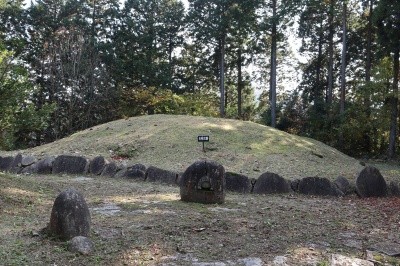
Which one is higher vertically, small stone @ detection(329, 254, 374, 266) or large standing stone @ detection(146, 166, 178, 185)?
large standing stone @ detection(146, 166, 178, 185)

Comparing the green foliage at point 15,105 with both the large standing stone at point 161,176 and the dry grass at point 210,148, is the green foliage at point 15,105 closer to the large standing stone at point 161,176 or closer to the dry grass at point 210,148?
the dry grass at point 210,148

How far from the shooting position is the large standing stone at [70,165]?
980cm

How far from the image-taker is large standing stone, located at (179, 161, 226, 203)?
6.25 metres

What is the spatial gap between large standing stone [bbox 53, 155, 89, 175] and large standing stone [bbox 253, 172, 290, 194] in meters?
4.59

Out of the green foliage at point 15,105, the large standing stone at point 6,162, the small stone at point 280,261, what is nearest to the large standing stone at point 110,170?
the green foliage at point 15,105

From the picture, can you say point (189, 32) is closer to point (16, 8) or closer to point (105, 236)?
point (16, 8)

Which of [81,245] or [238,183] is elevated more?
[238,183]

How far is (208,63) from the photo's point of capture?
27.2 meters

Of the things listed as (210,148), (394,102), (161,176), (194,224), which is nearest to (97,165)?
(161,176)

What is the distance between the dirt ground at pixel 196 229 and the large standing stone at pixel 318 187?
2.32ft

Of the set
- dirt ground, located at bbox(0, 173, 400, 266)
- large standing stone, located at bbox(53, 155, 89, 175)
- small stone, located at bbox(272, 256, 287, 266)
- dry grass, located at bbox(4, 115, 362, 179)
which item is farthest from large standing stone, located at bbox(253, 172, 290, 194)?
large standing stone, located at bbox(53, 155, 89, 175)

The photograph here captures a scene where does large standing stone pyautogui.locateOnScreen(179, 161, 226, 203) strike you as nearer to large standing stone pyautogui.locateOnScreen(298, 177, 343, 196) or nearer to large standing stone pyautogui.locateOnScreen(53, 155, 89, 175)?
large standing stone pyautogui.locateOnScreen(298, 177, 343, 196)

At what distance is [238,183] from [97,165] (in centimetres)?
389

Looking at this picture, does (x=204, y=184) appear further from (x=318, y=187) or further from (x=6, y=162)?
(x=6, y=162)
